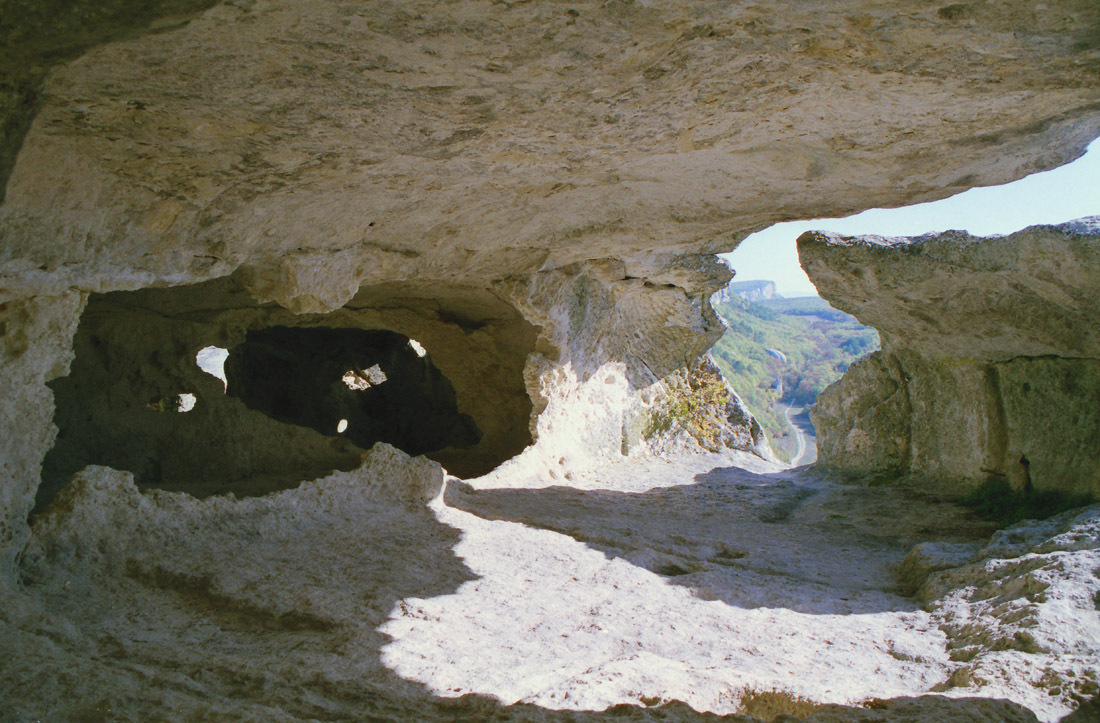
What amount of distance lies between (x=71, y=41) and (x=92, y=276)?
1103 mm

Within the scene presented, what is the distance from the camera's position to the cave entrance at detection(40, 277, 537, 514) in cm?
438

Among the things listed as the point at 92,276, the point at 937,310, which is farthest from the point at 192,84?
the point at 937,310

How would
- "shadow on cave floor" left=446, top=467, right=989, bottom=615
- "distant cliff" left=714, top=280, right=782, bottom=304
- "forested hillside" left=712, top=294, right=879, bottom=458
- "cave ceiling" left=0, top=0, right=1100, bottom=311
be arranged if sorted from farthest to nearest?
1. "distant cliff" left=714, top=280, right=782, bottom=304
2. "forested hillside" left=712, top=294, right=879, bottom=458
3. "shadow on cave floor" left=446, top=467, right=989, bottom=615
4. "cave ceiling" left=0, top=0, right=1100, bottom=311

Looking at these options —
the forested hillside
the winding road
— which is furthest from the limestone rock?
the winding road

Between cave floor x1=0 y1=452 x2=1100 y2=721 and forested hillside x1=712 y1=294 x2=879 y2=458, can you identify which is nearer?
cave floor x1=0 y1=452 x2=1100 y2=721

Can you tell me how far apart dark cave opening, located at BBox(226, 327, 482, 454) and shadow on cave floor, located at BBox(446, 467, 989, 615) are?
10.7 feet

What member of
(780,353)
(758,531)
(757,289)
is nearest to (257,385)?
(758,531)

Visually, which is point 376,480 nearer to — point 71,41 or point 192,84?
point 192,84

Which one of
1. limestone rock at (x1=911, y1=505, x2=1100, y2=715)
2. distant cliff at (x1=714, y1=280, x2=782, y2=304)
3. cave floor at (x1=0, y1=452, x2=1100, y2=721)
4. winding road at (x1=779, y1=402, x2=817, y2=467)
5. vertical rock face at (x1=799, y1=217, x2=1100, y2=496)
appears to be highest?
distant cliff at (x1=714, y1=280, x2=782, y2=304)

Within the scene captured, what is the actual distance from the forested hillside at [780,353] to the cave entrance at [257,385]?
1739 cm

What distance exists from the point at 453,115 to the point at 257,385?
587 cm

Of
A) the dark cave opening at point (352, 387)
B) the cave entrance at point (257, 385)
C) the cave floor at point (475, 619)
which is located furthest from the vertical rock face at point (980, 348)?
the dark cave opening at point (352, 387)

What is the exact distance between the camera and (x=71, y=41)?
67.8 inches

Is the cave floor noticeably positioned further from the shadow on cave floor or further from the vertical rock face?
the vertical rock face
